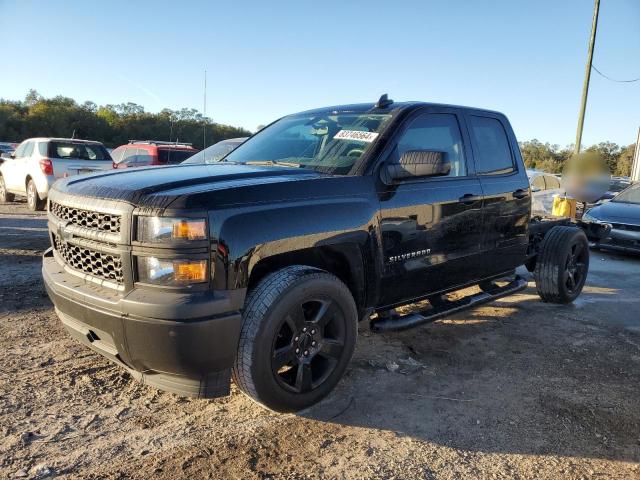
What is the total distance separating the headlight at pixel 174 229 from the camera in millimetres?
2455

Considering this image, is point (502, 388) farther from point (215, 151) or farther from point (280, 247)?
point (215, 151)

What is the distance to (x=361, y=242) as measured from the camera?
3213 millimetres

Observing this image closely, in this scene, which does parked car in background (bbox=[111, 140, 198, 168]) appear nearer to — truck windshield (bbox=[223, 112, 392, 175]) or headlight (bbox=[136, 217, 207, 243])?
truck windshield (bbox=[223, 112, 392, 175])

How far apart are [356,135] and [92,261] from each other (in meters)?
1.94

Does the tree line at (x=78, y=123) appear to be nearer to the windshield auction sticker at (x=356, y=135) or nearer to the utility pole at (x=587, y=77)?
the utility pole at (x=587, y=77)

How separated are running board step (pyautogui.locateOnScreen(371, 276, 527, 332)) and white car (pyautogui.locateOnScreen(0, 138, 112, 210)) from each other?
30.7 ft

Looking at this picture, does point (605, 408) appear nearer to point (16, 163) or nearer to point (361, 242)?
point (361, 242)

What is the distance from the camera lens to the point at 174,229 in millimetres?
2457

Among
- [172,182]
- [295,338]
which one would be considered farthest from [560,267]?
[172,182]

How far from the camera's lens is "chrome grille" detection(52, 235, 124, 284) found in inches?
104

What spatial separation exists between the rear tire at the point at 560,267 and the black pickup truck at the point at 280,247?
1.35 meters

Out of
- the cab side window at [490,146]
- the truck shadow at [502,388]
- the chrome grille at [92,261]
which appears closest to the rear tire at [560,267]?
the truck shadow at [502,388]

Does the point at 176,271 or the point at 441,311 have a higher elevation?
the point at 176,271

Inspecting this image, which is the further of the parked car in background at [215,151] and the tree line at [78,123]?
the tree line at [78,123]
